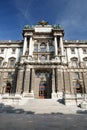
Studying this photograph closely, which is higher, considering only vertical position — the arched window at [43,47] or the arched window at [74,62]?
Result: the arched window at [43,47]

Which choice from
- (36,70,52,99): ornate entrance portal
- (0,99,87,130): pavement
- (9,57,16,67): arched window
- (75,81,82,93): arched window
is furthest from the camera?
(9,57,16,67): arched window

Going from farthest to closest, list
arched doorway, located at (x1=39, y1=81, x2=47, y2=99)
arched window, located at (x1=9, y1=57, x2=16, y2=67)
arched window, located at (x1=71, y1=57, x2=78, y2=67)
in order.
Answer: arched window, located at (x1=9, y1=57, x2=16, y2=67)
arched window, located at (x1=71, y1=57, x2=78, y2=67)
arched doorway, located at (x1=39, y1=81, x2=47, y2=99)

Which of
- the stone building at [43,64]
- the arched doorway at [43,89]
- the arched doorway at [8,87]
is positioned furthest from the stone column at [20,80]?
the arched doorway at [43,89]

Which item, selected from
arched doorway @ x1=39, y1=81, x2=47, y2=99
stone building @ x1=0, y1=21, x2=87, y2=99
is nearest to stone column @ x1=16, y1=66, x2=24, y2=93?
stone building @ x1=0, y1=21, x2=87, y2=99

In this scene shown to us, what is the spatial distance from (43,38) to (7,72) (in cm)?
1577

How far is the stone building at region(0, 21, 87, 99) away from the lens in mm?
31422

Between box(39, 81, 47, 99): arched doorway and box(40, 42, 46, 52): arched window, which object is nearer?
box(39, 81, 47, 99): arched doorway

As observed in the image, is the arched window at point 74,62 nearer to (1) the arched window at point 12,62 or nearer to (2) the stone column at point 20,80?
(2) the stone column at point 20,80

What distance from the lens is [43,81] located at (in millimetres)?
33906

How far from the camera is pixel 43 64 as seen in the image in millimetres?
33250

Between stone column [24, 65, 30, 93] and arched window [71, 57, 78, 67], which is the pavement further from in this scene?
arched window [71, 57, 78, 67]

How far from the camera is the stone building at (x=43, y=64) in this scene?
31422 millimetres

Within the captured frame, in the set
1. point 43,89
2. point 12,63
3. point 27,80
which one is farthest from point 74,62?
point 12,63

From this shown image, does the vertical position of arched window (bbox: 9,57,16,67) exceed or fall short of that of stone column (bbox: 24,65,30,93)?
it exceeds it
